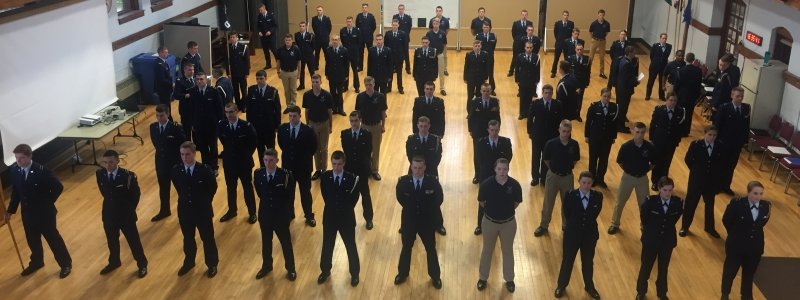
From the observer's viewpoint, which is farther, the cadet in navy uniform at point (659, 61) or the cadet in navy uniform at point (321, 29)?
the cadet in navy uniform at point (321, 29)

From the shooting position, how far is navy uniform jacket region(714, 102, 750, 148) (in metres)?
9.30

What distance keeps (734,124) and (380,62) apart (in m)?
6.17

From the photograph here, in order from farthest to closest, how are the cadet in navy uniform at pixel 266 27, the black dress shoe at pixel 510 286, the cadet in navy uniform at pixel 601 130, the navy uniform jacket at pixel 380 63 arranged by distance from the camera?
the cadet in navy uniform at pixel 266 27 → the navy uniform jacket at pixel 380 63 → the cadet in navy uniform at pixel 601 130 → the black dress shoe at pixel 510 286

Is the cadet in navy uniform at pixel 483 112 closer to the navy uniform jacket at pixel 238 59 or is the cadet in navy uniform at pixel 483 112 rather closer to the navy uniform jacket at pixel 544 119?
the navy uniform jacket at pixel 544 119

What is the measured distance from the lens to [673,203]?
6.77 m

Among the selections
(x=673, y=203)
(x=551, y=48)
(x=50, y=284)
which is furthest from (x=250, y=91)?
(x=551, y=48)

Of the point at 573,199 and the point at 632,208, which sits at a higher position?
the point at 573,199

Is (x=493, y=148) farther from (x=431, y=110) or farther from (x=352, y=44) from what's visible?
(x=352, y=44)

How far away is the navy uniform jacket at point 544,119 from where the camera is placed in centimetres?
955

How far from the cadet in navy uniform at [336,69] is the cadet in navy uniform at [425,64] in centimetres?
130

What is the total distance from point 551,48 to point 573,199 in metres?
12.6

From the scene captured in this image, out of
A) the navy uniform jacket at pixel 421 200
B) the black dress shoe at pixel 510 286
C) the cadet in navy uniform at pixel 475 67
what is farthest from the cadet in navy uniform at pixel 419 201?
the cadet in navy uniform at pixel 475 67

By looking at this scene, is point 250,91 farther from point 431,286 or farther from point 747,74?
point 747,74

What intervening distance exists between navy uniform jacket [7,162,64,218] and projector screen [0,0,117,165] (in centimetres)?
238
